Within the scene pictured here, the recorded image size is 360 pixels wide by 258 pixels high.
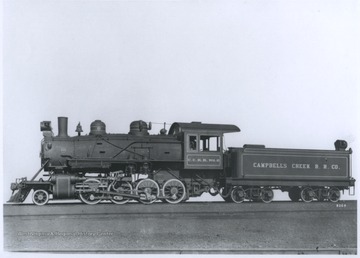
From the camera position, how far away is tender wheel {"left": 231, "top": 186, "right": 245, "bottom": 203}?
16.2 metres

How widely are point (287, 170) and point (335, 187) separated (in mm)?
1751

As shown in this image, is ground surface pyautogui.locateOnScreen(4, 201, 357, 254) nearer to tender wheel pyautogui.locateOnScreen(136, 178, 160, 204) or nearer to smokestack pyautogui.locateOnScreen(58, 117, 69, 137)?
tender wheel pyautogui.locateOnScreen(136, 178, 160, 204)

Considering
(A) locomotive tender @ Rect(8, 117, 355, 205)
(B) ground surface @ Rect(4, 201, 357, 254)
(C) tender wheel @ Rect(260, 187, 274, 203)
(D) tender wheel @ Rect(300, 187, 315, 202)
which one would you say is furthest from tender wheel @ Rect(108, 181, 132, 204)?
(D) tender wheel @ Rect(300, 187, 315, 202)

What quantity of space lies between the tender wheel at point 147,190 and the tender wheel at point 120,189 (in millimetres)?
284

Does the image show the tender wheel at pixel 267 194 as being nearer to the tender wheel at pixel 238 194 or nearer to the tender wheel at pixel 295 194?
the tender wheel at pixel 238 194

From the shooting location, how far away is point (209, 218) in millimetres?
14672

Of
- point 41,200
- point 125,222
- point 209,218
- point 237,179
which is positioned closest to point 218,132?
point 237,179

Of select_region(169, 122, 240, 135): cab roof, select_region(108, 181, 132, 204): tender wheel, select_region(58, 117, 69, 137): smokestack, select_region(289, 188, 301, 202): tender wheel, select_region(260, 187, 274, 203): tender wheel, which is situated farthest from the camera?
select_region(289, 188, 301, 202): tender wheel

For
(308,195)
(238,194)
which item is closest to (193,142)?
(238,194)

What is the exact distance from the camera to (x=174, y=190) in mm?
15492

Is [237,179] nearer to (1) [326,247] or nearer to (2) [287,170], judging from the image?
(2) [287,170]

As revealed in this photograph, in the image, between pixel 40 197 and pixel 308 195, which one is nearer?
pixel 40 197

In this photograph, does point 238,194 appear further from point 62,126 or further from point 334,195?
point 62,126

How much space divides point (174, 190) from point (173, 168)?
0.76 metres
